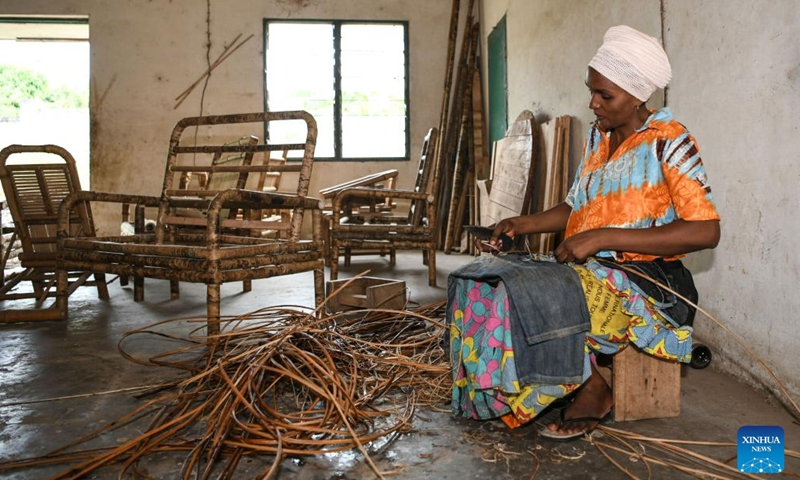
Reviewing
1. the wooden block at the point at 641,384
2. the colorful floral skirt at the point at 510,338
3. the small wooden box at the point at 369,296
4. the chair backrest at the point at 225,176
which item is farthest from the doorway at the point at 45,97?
the wooden block at the point at 641,384

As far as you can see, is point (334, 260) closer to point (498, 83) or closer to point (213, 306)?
point (213, 306)

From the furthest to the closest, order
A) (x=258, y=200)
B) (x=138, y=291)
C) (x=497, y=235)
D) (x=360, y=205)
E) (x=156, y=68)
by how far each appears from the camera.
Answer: (x=156, y=68)
(x=360, y=205)
(x=138, y=291)
(x=258, y=200)
(x=497, y=235)

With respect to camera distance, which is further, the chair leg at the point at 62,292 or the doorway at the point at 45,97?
the doorway at the point at 45,97

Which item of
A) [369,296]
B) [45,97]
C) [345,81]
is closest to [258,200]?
[369,296]

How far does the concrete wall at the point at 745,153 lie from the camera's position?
79.7 inches

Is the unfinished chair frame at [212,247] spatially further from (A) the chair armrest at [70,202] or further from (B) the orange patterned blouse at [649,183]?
(B) the orange patterned blouse at [649,183]

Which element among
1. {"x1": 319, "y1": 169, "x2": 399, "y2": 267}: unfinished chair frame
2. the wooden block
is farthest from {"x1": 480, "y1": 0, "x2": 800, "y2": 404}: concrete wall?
{"x1": 319, "y1": 169, "x2": 399, "y2": 267}: unfinished chair frame

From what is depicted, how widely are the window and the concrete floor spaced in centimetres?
561

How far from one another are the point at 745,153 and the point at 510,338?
1253 mm

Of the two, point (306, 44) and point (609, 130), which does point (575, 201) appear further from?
point (306, 44)

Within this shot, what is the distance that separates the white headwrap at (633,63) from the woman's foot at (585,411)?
862mm

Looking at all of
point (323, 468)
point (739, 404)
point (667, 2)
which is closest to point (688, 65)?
point (667, 2)

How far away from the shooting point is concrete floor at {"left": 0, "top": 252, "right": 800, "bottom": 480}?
1.59m

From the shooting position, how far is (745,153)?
227 cm
